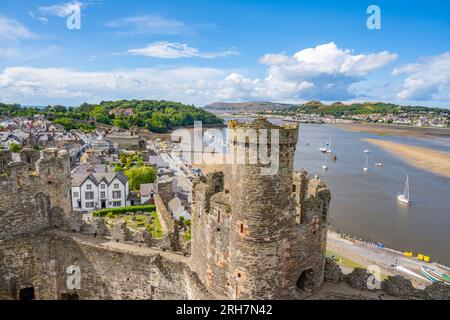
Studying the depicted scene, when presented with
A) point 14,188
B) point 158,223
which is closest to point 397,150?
point 158,223

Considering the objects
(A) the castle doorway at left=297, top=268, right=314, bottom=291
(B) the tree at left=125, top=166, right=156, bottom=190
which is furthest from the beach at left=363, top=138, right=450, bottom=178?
(A) the castle doorway at left=297, top=268, right=314, bottom=291

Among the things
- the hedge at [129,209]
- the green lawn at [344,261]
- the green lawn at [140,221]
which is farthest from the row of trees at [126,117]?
the green lawn at [344,261]

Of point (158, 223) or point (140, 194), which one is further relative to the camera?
point (140, 194)

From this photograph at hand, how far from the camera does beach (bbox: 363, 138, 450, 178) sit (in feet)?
224

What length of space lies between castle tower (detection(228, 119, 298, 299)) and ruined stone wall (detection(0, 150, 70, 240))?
25.3 feet

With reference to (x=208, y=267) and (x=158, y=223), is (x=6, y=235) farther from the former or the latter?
(x=158, y=223)

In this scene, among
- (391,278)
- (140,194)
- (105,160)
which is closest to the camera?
(391,278)

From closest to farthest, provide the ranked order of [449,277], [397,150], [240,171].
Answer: [240,171] < [449,277] < [397,150]

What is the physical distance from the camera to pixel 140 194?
3834 cm

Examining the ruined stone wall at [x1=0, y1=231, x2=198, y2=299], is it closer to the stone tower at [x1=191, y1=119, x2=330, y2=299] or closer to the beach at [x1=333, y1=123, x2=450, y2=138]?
the stone tower at [x1=191, y1=119, x2=330, y2=299]

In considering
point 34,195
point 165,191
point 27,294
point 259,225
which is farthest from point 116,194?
point 259,225

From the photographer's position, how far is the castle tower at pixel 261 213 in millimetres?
9070
